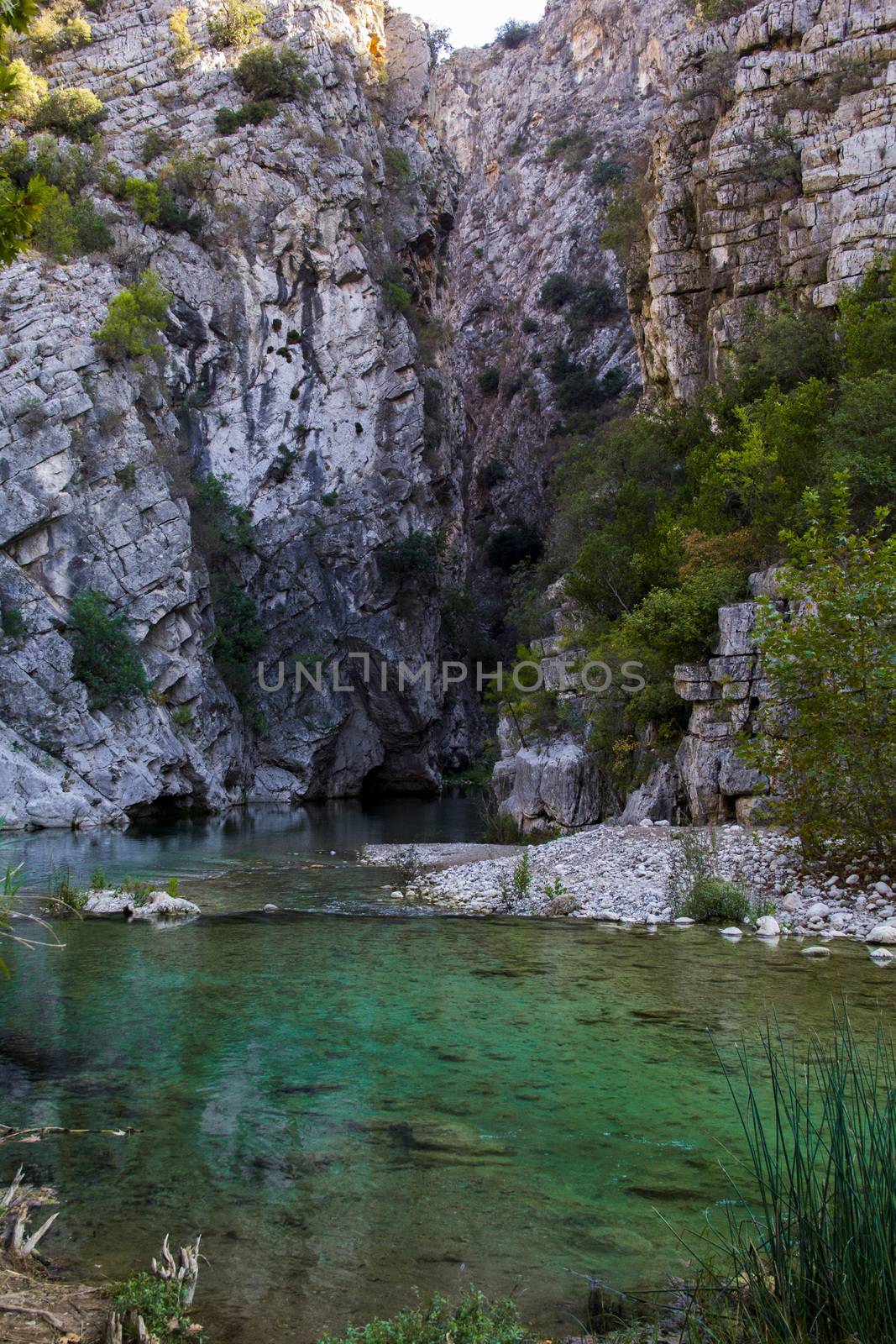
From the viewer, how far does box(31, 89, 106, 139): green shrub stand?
39.7 meters

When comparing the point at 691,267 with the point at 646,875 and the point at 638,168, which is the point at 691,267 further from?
the point at 646,875

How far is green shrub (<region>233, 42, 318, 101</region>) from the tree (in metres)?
41.3

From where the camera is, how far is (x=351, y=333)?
143 feet

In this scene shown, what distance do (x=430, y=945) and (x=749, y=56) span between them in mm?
29123

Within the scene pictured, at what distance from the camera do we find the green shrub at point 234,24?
43531 mm

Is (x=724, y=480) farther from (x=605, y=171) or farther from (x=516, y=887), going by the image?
(x=605, y=171)

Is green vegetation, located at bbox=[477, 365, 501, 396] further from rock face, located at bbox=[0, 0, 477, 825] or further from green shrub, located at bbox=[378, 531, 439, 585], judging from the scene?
green shrub, located at bbox=[378, 531, 439, 585]

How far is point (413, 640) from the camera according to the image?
4622cm

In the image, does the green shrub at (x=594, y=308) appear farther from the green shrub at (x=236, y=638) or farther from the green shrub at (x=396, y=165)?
the green shrub at (x=236, y=638)

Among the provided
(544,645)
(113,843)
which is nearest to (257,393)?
(544,645)

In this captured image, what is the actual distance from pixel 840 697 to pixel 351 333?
123 ft

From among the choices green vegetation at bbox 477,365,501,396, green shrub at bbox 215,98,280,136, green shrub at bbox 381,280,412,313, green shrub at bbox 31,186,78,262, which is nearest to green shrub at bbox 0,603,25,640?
green shrub at bbox 31,186,78,262

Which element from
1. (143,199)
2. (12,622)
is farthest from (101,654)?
(143,199)

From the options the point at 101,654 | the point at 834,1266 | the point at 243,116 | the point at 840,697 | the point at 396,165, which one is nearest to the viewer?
the point at 834,1266
